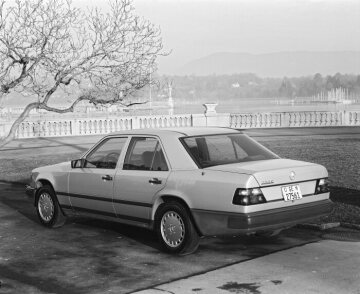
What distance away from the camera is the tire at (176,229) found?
742cm

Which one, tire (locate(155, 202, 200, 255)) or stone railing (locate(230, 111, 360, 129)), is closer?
tire (locate(155, 202, 200, 255))

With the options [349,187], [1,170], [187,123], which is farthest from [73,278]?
[187,123]

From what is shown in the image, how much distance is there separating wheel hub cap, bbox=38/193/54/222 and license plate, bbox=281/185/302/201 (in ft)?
13.6

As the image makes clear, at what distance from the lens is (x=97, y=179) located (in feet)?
28.8

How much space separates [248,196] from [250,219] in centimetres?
26

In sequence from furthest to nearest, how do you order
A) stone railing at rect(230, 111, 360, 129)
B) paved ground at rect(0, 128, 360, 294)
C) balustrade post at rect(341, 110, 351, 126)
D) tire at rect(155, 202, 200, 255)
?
stone railing at rect(230, 111, 360, 129) → balustrade post at rect(341, 110, 351, 126) → tire at rect(155, 202, 200, 255) → paved ground at rect(0, 128, 360, 294)

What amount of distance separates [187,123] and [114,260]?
113ft

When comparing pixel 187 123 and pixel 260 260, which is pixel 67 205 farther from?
pixel 187 123

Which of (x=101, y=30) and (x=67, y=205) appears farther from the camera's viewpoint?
(x=101, y=30)

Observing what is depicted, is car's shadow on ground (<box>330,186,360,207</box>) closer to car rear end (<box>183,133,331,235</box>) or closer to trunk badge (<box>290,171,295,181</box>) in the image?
car rear end (<box>183,133,331,235</box>)

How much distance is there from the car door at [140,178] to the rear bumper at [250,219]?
0.83 metres

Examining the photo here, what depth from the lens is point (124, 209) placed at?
8.36 metres

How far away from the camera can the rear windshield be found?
7715 mm

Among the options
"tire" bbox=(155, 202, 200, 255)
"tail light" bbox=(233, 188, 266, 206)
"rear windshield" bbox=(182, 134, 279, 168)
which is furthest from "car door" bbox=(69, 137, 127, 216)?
"tail light" bbox=(233, 188, 266, 206)
